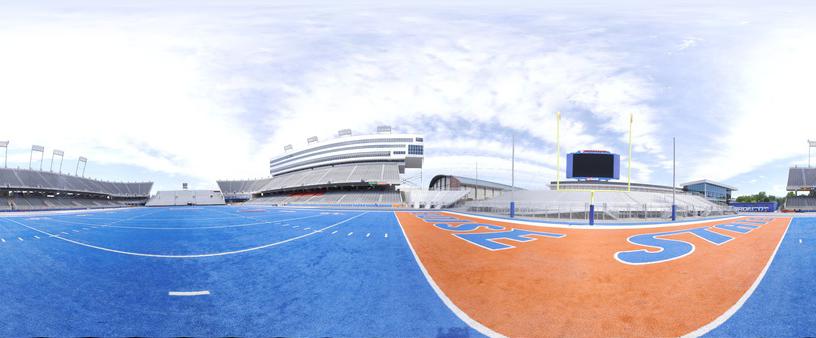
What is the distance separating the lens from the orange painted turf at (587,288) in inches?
198

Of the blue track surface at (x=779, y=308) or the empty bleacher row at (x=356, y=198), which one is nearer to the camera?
the blue track surface at (x=779, y=308)

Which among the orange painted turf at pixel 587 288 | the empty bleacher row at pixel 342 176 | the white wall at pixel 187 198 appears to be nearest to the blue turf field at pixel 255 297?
the orange painted turf at pixel 587 288

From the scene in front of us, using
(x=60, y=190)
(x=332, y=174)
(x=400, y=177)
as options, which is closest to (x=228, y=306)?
(x=400, y=177)

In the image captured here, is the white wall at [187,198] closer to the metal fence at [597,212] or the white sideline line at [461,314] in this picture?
the metal fence at [597,212]

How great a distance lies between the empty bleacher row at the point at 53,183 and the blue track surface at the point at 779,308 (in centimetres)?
9046

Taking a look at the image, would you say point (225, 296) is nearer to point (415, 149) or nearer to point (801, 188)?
point (415, 149)

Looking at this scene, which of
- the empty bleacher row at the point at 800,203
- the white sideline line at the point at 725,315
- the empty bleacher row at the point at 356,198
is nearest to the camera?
the white sideline line at the point at 725,315

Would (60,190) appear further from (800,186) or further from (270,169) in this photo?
(800,186)

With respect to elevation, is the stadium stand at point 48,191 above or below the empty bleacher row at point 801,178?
below

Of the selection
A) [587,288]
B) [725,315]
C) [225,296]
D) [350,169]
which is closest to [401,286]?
[225,296]

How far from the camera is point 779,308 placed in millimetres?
5602

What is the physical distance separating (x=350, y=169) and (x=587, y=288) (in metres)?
71.0

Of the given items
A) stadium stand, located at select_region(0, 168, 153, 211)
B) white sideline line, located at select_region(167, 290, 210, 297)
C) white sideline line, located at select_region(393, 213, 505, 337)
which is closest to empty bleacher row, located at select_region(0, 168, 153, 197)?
stadium stand, located at select_region(0, 168, 153, 211)

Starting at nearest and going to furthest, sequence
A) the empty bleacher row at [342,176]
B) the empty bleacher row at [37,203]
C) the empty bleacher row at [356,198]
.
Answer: the empty bleacher row at [37,203], the empty bleacher row at [356,198], the empty bleacher row at [342,176]
